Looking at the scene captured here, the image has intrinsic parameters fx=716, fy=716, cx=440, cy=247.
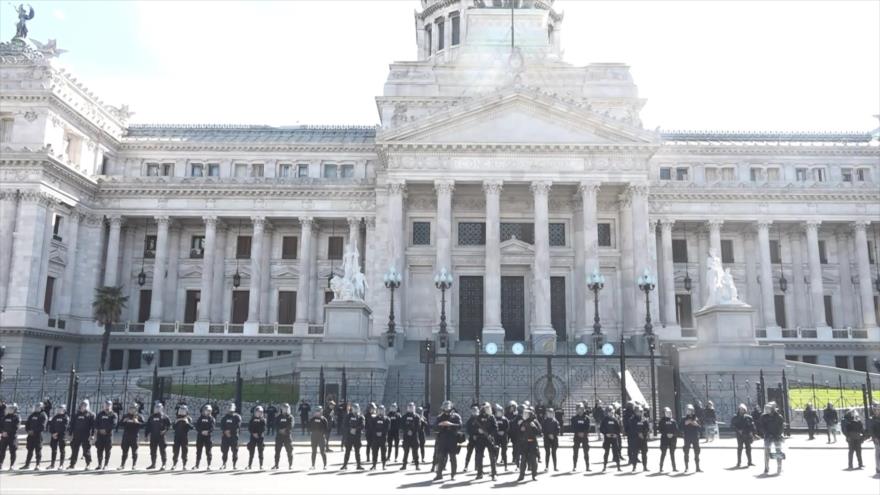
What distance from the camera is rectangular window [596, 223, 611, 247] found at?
4838 centimetres

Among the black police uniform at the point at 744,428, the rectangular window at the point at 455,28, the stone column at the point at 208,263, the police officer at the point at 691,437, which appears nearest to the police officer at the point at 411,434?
the police officer at the point at 691,437

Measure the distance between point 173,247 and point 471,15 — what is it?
98.6ft

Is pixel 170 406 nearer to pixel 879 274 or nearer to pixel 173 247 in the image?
pixel 173 247

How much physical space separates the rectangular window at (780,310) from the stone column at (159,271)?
1736 inches

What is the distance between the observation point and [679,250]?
177 feet

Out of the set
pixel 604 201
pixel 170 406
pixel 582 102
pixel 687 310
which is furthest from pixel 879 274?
pixel 170 406

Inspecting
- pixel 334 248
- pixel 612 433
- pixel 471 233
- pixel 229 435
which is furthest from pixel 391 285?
pixel 612 433

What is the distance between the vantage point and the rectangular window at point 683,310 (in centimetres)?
5222

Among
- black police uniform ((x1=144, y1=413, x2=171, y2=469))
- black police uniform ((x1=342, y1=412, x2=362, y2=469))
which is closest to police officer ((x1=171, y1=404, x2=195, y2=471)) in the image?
black police uniform ((x1=144, y1=413, x2=171, y2=469))

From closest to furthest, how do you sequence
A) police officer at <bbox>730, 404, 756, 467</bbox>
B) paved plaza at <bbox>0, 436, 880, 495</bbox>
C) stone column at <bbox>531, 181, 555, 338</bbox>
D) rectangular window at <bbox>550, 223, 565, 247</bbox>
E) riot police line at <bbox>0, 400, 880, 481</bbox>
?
paved plaza at <bbox>0, 436, 880, 495</bbox>
riot police line at <bbox>0, 400, 880, 481</bbox>
police officer at <bbox>730, 404, 756, 467</bbox>
stone column at <bbox>531, 181, 555, 338</bbox>
rectangular window at <bbox>550, 223, 565, 247</bbox>

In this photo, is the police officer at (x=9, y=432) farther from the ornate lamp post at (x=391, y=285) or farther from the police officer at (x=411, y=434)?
the ornate lamp post at (x=391, y=285)

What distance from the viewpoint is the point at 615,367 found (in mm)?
34406

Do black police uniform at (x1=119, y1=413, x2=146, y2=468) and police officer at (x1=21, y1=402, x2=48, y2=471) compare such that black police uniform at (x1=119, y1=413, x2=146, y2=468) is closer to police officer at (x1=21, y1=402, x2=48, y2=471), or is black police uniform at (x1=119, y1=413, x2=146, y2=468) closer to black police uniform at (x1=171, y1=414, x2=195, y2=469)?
black police uniform at (x1=171, y1=414, x2=195, y2=469)

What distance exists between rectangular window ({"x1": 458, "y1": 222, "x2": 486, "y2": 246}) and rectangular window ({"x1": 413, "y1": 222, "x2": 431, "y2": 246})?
7.01ft
